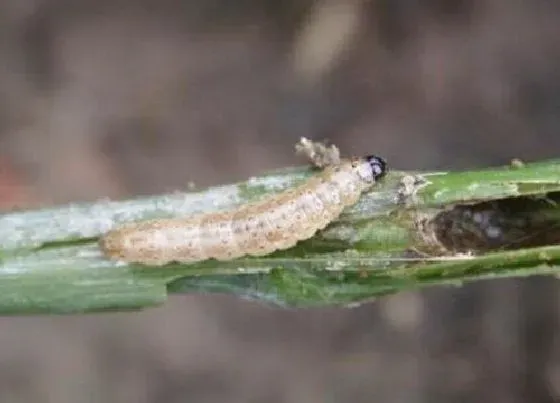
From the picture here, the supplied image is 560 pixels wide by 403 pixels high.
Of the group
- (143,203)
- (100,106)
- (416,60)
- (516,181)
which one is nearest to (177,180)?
(100,106)

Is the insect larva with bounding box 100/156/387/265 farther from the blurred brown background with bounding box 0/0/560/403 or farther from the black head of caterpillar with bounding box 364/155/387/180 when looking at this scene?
the blurred brown background with bounding box 0/0/560/403

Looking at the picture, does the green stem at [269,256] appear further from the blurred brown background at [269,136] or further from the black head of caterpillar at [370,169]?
the blurred brown background at [269,136]

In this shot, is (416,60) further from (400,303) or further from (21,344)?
(21,344)

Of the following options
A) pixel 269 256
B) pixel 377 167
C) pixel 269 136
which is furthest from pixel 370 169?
pixel 269 136

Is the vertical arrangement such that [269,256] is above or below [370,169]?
below

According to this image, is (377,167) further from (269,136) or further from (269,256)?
(269,136)

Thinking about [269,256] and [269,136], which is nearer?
[269,256]

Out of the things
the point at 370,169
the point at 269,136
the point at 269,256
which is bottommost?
the point at 269,256
